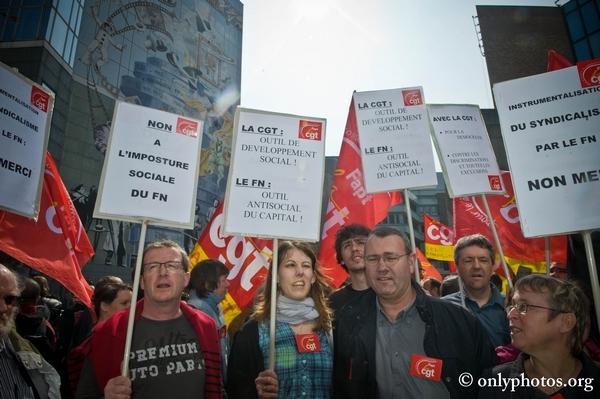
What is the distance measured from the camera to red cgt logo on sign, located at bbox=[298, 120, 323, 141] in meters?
3.41

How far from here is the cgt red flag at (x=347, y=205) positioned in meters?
4.82

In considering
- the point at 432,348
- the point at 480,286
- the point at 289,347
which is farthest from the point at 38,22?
the point at 432,348

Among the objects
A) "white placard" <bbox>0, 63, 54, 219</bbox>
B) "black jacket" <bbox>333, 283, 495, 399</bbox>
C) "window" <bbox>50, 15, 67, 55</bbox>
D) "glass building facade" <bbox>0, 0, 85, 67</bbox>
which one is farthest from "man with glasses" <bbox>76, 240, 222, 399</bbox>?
"window" <bbox>50, 15, 67, 55</bbox>

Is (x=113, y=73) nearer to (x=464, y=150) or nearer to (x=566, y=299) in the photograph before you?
(x=464, y=150)

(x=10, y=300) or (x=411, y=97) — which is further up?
(x=411, y=97)

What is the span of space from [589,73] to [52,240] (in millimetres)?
4938

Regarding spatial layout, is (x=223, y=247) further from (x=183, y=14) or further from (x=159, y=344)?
(x=183, y=14)

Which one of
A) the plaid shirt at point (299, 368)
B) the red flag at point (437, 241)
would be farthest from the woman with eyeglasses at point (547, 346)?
the red flag at point (437, 241)

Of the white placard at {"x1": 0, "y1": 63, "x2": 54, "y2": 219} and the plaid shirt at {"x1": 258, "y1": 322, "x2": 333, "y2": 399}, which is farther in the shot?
the white placard at {"x1": 0, "y1": 63, "x2": 54, "y2": 219}

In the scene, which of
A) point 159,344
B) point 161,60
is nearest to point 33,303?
point 159,344

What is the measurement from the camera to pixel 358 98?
176 inches

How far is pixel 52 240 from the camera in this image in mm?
3775

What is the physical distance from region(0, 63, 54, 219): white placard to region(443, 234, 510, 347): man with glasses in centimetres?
371

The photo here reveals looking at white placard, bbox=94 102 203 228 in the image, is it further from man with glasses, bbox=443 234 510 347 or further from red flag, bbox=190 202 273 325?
red flag, bbox=190 202 273 325
